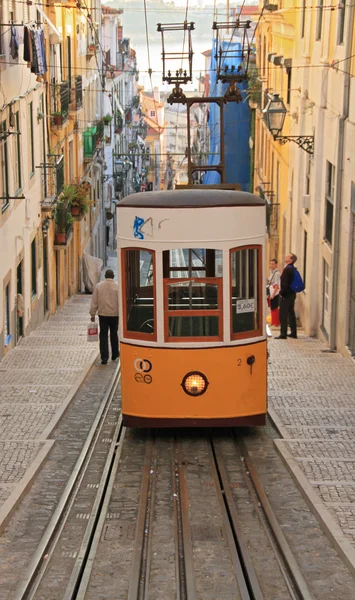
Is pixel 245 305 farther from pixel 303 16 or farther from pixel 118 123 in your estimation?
pixel 118 123

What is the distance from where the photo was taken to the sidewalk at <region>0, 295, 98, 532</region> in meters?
9.39

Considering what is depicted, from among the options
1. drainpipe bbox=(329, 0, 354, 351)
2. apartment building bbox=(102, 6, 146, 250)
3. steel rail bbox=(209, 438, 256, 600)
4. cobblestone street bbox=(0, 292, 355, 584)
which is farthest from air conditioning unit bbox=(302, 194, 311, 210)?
apartment building bbox=(102, 6, 146, 250)

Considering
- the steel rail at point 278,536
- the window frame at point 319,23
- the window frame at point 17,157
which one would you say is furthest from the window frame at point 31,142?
the steel rail at point 278,536

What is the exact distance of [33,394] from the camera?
42.8ft

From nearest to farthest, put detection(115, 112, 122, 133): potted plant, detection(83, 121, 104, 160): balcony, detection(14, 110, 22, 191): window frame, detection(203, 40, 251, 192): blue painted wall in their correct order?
detection(14, 110, 22, 191): window frame
detection(83, 121, 104, 160): balcony
detection(203, 40, 251, 192): blue painted wall
detection(115, 112, 122, 133): potted plant

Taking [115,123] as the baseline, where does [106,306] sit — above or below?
below

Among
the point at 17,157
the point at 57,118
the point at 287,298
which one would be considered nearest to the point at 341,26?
the point at 287,298

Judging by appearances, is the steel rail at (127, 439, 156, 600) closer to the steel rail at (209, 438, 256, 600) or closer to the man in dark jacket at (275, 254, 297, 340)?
the steel rail at (209, 438, 256, 600)

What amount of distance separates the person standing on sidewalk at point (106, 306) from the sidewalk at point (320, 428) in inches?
Result: 98.7

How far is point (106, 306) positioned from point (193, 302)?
467 cm

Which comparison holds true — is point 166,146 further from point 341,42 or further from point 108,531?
point 108,531

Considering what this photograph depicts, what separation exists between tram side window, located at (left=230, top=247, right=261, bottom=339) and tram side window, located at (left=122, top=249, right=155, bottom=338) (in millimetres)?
855

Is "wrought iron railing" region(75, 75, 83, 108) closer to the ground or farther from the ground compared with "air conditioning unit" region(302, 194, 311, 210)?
farther from the ground

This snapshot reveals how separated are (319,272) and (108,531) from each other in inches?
491
